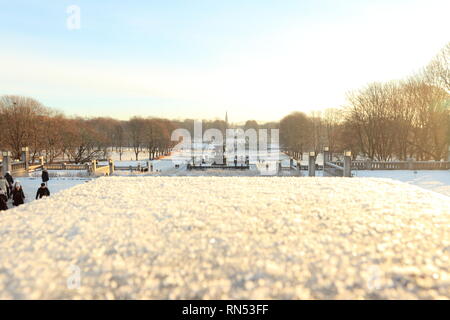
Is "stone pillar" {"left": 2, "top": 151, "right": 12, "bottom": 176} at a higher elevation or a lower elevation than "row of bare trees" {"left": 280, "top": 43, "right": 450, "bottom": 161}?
lower

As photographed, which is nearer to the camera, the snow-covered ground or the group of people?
the group of people

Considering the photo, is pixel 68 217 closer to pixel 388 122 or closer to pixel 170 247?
pixel 170 247

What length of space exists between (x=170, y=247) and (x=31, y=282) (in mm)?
1626

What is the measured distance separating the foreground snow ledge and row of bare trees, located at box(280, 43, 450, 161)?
27046 mm

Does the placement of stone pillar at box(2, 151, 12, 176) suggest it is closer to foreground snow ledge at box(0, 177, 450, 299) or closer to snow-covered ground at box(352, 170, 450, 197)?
foreground snow ledge at box(0, 177, 450, 299)

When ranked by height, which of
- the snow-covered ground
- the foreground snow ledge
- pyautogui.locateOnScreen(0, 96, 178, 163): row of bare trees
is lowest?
the snow-covered ground

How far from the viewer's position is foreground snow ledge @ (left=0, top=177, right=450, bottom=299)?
3.09m

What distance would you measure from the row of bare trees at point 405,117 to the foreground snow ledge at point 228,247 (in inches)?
1065

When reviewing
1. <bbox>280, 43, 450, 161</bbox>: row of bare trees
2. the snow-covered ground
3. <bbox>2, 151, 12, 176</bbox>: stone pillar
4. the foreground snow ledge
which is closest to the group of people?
the foreground snow ledge

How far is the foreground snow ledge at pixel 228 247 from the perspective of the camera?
3.09m

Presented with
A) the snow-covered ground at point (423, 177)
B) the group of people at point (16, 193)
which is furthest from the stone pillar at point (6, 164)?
the snow-covered ground at point (423, 177)

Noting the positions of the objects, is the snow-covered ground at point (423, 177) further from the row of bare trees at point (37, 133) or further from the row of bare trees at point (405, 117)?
the row of bare trees at point (37, 133)

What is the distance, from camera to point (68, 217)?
5352 mm
